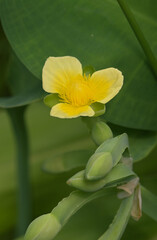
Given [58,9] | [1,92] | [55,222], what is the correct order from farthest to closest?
[1,92]
[58,9]
[55,222]

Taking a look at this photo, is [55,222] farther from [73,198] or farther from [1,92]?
[1,92]


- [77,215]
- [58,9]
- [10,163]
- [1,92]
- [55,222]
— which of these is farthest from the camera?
[1,92]

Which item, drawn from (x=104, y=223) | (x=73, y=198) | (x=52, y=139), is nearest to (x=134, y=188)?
(x=73, y=198)

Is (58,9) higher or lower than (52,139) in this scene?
higher

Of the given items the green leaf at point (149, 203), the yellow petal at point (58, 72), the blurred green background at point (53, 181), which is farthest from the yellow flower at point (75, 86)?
the blurred green background at point (53, 181)

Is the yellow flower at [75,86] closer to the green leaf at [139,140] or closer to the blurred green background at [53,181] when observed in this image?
the green leaf at [139,140]

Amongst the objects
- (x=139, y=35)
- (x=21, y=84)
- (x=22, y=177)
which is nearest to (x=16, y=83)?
(x=21, y=84)
